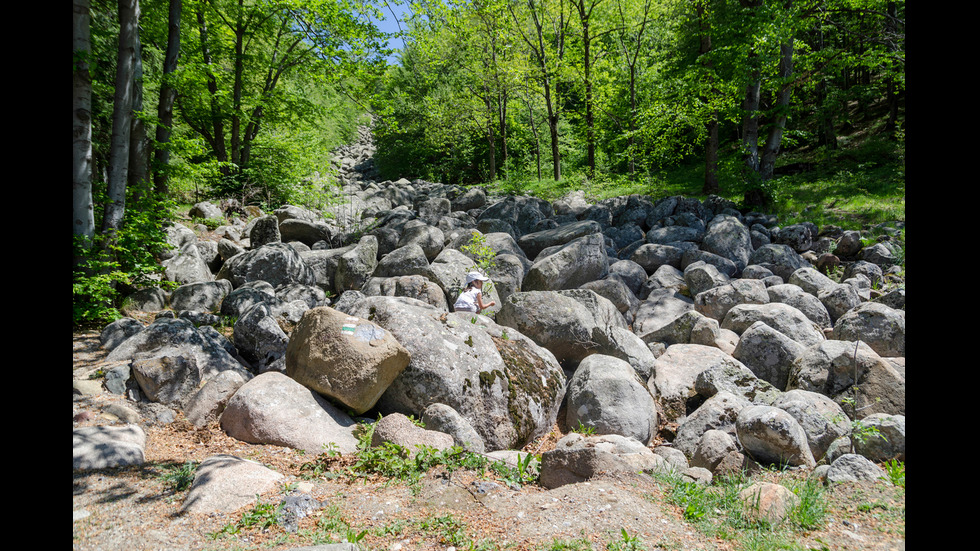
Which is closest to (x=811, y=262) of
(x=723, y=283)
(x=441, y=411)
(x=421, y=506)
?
(x=723, y=283)

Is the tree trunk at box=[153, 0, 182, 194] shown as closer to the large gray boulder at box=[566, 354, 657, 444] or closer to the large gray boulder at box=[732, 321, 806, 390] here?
the large gray boulder at box=[566, 354, 657, 444]

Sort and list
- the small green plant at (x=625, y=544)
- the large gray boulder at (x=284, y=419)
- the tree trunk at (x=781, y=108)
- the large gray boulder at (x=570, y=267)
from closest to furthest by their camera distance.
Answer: the small green plant at (x=625, y=544), the large gray boulder at (x=284, y=419), the large gray boulder at (x=570, y=267), the tree trunk at (x=781, y=108)

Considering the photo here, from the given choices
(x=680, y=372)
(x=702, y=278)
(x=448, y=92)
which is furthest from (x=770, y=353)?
(x=448, y=92)

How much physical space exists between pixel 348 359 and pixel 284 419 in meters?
0.78

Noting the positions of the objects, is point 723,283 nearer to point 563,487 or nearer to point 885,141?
point 563,487

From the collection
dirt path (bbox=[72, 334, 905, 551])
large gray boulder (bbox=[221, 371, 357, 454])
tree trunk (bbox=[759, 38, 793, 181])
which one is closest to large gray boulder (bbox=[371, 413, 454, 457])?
large gray boulder (bbox=[221, 371, 357, 454])

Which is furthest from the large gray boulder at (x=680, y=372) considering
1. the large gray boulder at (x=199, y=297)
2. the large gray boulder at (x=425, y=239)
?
the large gray boulder at (x=199, y=297)

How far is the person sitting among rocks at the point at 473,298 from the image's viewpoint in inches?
302

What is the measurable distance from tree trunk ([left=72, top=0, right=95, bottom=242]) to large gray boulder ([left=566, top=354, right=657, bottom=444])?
686 cm

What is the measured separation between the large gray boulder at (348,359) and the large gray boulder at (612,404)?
2.13m

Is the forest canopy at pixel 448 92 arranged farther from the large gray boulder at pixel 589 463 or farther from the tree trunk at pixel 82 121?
the large gray boulder at pixel 589 463

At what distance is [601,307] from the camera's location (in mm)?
7777

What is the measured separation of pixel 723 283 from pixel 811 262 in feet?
11.3
